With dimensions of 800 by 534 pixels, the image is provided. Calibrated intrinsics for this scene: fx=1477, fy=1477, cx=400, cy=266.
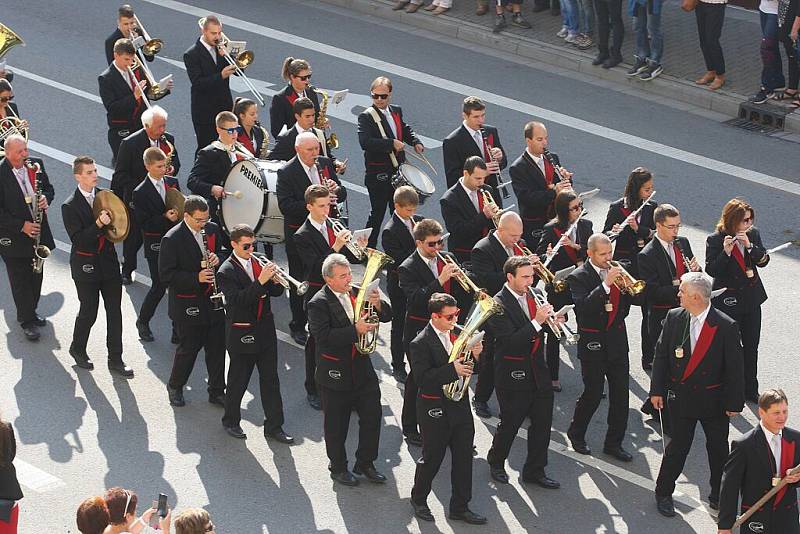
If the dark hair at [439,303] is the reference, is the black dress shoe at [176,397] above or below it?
below

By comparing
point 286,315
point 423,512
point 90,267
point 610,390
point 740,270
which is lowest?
point 286,315

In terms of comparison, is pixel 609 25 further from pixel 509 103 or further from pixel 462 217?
pixel 462 217

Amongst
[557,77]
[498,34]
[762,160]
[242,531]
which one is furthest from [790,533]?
[498,34]

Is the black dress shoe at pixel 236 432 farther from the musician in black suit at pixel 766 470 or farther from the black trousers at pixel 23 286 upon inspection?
the musician in black suit at pixel 766 470

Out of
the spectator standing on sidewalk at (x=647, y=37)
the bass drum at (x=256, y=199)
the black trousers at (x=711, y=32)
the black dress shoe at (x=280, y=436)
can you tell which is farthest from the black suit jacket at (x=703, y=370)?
the spectator standing on sidewalk at (x=647, y=37)

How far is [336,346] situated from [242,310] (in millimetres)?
1078

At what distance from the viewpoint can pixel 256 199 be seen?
1470 centimetres

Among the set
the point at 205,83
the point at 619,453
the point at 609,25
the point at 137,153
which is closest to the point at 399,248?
the point at 619,453

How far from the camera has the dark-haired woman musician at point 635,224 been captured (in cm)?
1389

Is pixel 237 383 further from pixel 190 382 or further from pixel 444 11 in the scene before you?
pixel 444 11

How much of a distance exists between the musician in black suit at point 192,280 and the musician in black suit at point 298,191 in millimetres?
1419

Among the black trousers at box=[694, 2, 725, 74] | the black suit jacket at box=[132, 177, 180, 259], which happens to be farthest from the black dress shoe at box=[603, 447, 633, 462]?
the black trousers at box=[694, 2, 725, 74]

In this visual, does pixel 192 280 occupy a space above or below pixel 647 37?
below

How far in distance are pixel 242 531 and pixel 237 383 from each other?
1.61m
